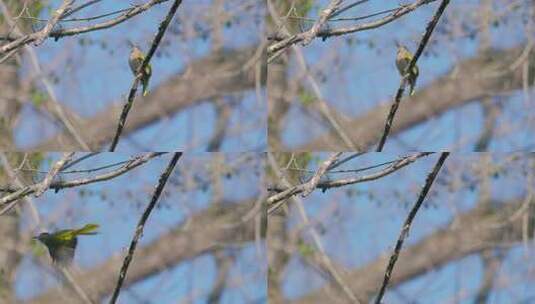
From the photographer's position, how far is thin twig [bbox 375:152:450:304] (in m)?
6.28

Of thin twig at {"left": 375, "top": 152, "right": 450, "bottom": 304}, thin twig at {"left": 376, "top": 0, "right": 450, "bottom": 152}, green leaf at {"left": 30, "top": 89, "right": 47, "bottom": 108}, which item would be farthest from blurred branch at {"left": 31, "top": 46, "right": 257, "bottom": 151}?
thin twig at {"left": 375, "top": 152, "right": 450, "bottom": 304}

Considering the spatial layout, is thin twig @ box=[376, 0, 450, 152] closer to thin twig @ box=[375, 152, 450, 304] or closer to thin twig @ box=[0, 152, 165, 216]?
thin twig @ box=[375, 152, 450, 304]

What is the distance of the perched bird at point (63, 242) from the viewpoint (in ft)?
20.8

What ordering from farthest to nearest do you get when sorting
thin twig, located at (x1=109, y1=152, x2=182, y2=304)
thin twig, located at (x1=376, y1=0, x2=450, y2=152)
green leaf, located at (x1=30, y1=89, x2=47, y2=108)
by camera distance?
1. green leaf, located at (x1=30, y1=89, x2=47, y2=108)
2. thin twig, located at (x1=109, y1=152, x2=182, y2=304)
3. thin twig, located at (x1=376, y1=0, x2=450, y2=152)

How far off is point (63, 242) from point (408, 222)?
102cm

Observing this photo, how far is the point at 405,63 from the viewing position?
20.7 ft

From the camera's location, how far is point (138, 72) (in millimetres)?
6305

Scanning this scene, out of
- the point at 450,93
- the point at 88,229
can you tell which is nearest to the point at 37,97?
the point at 88,229

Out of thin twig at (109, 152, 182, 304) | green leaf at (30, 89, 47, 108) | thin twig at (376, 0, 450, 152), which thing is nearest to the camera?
thin twig at (376, 0, 450, 152)

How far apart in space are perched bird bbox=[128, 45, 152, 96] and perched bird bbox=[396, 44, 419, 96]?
73 cm

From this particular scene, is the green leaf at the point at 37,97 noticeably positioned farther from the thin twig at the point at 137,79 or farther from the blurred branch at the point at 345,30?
the blurred branch at the point at 345,30

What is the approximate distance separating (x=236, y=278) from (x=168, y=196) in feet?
1.04

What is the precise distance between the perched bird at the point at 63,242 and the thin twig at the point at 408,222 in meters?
0.86

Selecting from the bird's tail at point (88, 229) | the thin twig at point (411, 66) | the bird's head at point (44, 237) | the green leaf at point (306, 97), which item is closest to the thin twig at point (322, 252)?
the green leaf at point (306, 97)
